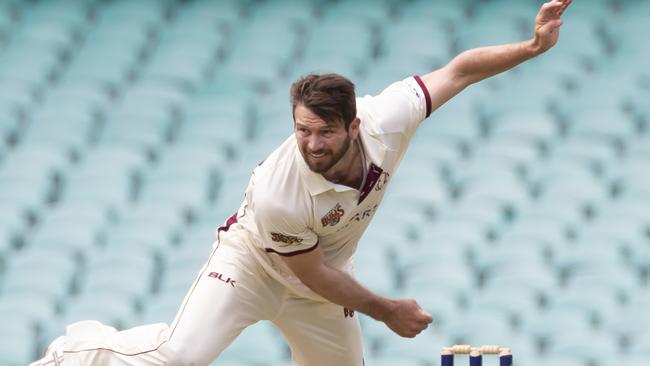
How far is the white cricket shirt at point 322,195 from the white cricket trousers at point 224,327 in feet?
0.29

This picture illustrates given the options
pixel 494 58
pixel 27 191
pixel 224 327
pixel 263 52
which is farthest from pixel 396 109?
pixel 263 52

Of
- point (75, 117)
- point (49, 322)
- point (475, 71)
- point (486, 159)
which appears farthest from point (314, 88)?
point (75, 117)

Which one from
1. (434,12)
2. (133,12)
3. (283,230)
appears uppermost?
(133,12)

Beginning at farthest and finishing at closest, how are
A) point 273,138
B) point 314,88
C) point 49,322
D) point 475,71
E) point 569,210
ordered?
point 273,138, point 569,210, point 49,322, point 475,71, point 314,88

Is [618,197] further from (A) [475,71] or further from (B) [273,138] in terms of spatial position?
(A) [475,71]

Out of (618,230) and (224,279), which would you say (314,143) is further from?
(618,230)

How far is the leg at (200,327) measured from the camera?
5.54 m

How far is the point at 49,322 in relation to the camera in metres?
8.30

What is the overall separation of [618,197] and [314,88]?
426cm

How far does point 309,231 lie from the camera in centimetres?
553

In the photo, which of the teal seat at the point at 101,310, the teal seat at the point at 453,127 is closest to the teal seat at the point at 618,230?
the teal seat at the point at 453,127

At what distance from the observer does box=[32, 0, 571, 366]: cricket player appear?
5.33 m

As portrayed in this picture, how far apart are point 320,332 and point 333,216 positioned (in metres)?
0.64

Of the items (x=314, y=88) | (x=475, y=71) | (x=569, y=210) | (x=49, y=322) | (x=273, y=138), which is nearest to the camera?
(x=314, y=88)
